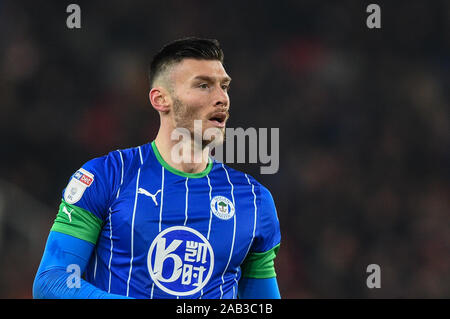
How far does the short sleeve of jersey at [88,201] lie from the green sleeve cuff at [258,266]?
2.29 ft

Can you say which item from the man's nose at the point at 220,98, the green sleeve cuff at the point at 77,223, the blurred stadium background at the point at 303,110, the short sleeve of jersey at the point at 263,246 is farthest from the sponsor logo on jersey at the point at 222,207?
the blurred stadium background at the point at 303,110

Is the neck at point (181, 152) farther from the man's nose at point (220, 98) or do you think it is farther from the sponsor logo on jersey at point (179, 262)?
the sponsor logo on jersey at point (179, 262)

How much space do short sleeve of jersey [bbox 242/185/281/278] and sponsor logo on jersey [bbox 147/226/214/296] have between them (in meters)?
0.27

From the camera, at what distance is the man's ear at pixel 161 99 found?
3070 mm

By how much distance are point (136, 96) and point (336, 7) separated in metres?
2.90

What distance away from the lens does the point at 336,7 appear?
860 centimetres

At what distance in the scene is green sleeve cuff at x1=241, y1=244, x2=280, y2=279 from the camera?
3029 millimetres

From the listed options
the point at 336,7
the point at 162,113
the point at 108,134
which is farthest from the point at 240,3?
the point at 162,113

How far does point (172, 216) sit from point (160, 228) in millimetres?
83

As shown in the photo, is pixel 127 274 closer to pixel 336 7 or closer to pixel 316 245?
pixel 316 245
